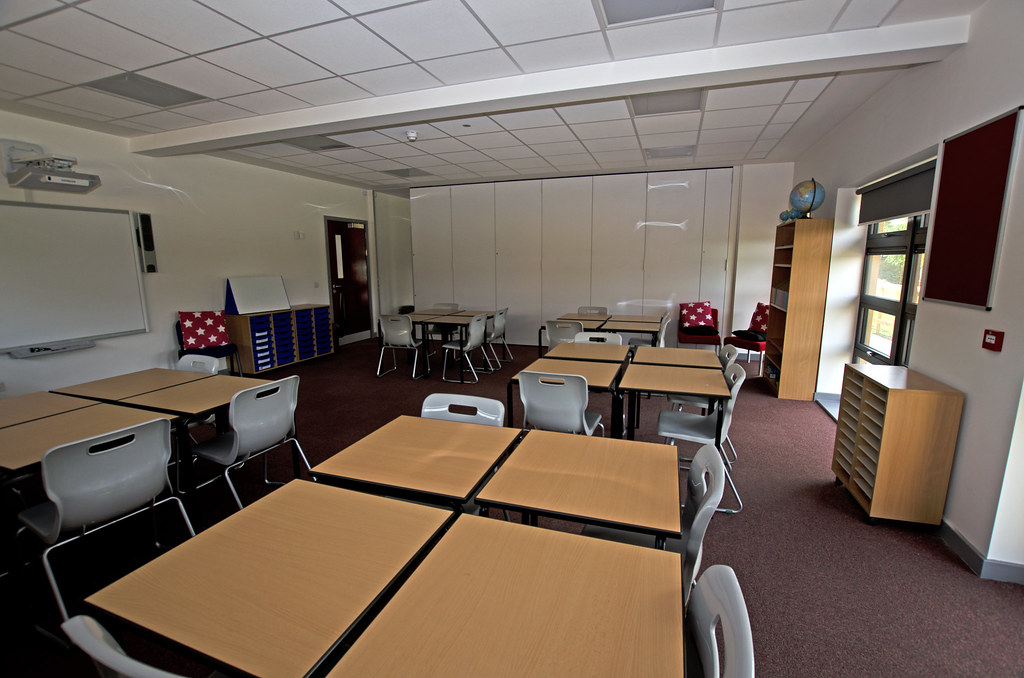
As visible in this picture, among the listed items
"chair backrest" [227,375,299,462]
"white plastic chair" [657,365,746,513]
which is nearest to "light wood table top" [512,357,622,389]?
"white plastic chair" [657,365,746,513]

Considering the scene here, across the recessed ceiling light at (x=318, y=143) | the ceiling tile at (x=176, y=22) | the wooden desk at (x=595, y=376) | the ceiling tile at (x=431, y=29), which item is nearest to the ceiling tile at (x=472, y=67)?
the ceiling tile at (x=431, y=29)

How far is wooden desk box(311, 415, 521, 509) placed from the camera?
1.58 m

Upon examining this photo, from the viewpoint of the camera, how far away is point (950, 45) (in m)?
2.68

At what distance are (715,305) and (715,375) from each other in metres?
4.46

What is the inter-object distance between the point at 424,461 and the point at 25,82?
455cm

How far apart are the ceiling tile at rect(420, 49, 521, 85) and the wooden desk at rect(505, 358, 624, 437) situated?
2224 millimetres

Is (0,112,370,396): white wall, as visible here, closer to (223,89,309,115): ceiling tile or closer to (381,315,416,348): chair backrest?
(223,89,309,115): ceiling tile

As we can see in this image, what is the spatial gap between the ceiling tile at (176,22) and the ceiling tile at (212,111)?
1208 mm

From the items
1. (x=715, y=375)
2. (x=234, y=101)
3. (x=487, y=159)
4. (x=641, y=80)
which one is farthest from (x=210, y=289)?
(x=715, y=375)

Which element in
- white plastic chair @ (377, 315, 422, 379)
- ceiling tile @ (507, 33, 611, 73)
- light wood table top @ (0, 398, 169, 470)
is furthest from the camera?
white plastic chair @ (377, 315, 422, 379)

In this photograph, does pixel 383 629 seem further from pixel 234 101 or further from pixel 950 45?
pixel 234 101

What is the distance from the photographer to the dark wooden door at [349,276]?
26.9ft

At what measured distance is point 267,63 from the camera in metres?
3.28

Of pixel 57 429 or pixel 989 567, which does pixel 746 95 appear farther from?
pixel 57 429
